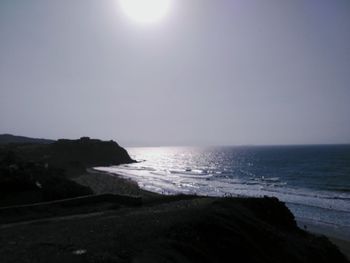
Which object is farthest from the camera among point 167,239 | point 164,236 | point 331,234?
point 331,234

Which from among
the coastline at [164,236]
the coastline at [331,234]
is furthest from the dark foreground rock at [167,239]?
the coastline at [331,234]

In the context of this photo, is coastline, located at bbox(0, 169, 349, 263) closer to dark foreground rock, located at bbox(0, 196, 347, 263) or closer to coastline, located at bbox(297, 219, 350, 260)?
dark foreground rock, located at bbox(0, 196, 347, 263)

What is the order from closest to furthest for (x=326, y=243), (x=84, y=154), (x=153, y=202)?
(x=326, y=243) → (x=153, y=202) → (x=84, y=154)

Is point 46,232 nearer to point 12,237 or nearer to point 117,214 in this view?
point 12,237

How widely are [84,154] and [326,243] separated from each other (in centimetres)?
10202

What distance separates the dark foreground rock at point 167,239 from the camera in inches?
414

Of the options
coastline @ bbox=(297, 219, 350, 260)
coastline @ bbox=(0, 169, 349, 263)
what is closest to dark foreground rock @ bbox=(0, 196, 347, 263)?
coastline @ bbox=(0, 169, 349, 263)

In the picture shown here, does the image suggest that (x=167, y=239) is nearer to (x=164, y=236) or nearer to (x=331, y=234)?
(x=164, y=236)

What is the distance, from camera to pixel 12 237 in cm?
1271

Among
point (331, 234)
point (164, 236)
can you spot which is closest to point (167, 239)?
point (164, 236)

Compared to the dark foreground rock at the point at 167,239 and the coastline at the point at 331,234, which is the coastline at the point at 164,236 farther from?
the coastline at the point at 331,234

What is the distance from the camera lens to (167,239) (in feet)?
39.3

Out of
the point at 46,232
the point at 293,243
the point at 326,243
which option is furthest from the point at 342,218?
the point at 46,232

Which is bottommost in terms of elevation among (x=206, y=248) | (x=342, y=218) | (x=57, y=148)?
(x=342, y=218)
